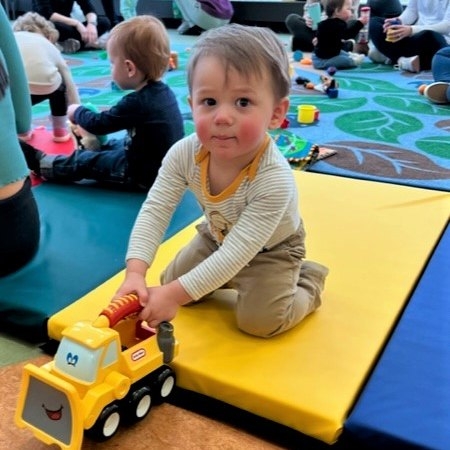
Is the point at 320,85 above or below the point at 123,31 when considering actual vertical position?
below

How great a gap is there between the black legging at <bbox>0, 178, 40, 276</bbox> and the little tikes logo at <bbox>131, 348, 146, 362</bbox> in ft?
1.56

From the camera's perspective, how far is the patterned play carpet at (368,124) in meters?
1.99

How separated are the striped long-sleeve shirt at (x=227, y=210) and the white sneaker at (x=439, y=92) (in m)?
2.09

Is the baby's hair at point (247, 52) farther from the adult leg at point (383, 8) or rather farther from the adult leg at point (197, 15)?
the adult leg at point (197, 15)

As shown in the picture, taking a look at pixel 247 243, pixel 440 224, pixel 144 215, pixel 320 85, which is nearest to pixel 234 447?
pixel 247 243

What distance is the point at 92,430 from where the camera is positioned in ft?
2.74

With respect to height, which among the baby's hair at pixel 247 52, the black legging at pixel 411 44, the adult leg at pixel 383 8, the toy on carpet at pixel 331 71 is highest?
the baby's hair at pixel 247 52

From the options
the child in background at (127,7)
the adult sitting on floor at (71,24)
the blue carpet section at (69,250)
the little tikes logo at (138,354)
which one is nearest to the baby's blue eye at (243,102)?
the little tikes logo at (138,354)

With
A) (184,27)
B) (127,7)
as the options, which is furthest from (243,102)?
(184,27)

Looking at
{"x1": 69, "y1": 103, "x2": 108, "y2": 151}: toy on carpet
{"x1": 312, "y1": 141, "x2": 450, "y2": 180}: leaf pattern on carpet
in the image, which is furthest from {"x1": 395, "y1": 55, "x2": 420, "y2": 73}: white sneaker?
{"x1": 69, "y1": 103, "x2": 108, "y2": 151}: toy on carpet

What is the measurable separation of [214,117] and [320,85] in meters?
2.38

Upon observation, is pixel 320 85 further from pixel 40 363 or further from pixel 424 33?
pixel 40 363

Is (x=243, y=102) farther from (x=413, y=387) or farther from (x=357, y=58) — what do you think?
(x=357, y=58)

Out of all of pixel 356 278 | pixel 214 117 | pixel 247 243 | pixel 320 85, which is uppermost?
pixel 214 117
